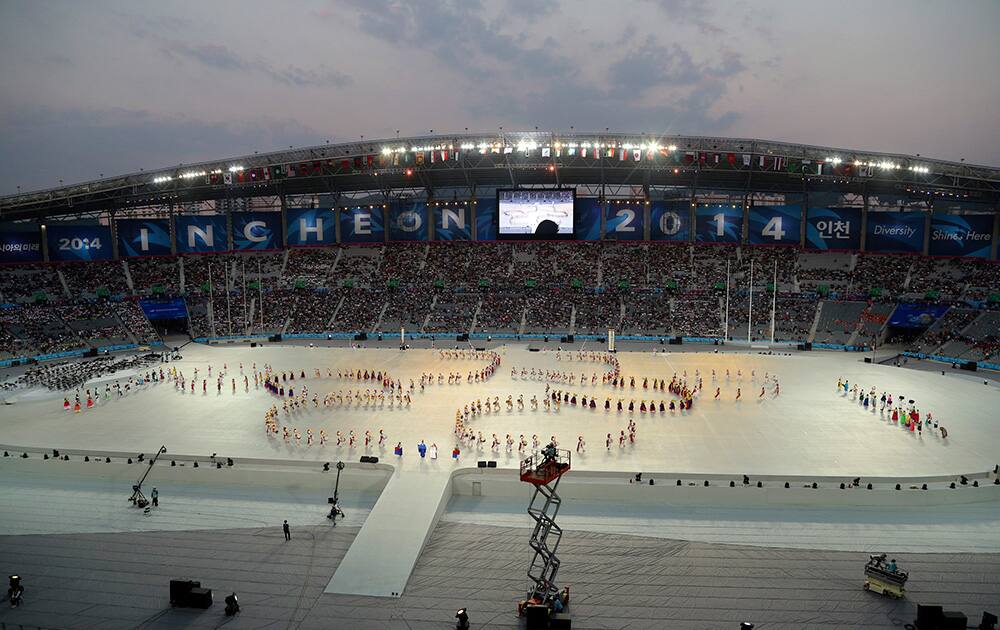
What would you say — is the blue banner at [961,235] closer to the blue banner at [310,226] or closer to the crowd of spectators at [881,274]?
the crowd of spectators at [881,274]

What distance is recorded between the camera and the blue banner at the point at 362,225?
2953 inches

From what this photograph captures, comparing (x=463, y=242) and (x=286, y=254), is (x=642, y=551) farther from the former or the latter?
(x=286, y=254)

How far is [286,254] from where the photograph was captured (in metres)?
74.6

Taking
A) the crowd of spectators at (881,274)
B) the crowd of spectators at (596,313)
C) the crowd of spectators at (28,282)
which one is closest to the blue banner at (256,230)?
the crowd of spectators at (28,282)

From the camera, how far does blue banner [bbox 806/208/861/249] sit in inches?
2667

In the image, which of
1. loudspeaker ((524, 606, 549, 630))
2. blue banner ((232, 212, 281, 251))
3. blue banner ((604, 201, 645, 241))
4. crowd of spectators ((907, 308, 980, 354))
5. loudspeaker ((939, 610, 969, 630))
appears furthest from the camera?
blue banner ((232, 212, 281, 251))

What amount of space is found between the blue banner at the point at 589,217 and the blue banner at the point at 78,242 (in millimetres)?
54179

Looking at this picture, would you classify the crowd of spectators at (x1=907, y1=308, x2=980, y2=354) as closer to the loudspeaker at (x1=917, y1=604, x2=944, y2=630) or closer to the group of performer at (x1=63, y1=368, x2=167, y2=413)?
the loudspeaker at (x1=917, y1=604, x2=944, y2=630)

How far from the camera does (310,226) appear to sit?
75312mm

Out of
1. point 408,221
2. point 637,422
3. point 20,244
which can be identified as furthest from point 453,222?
point 637,422

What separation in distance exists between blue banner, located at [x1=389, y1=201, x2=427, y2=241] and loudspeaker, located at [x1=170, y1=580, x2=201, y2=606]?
2379 inches

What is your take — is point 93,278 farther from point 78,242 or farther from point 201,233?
point 201,233

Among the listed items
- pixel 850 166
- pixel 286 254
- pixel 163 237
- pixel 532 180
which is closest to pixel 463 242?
pixel 532 180

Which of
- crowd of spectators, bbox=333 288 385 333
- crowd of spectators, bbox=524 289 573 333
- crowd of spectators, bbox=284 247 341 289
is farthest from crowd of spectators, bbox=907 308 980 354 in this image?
crowd of spectators, bbox=284 247 341 289
